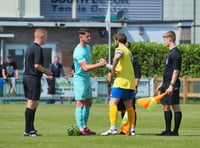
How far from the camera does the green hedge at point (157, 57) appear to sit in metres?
36.0

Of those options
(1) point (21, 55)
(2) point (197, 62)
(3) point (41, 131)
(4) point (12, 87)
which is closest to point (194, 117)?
(3) point (41, 131)

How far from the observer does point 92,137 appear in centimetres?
1442

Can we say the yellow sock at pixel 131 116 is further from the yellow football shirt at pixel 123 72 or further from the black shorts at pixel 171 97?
the black shorts at pixel 171 97

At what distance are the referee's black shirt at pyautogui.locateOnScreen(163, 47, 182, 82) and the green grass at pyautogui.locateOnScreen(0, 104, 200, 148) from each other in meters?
1.21

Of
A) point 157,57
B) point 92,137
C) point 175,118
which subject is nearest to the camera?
point 92,137

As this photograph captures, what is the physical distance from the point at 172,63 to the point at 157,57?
69.8 feet

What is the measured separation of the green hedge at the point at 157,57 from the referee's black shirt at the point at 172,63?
2061 cm

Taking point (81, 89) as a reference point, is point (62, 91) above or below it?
below

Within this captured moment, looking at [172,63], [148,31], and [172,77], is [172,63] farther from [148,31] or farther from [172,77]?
[148,31]

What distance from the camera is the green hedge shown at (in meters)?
36.0

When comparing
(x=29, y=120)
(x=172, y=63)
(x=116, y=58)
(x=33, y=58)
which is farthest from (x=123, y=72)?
(x=29, y=120)

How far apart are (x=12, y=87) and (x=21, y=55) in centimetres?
610

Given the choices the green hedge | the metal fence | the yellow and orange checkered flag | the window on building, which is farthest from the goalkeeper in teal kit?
the window on building

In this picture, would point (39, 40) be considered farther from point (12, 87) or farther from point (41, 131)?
point (12, 87)
